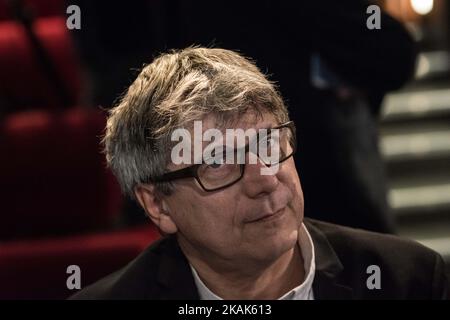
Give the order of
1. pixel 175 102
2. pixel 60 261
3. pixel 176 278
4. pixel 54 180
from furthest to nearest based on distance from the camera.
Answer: pixel 54 180, pixel 60 261, pixel 176 278, pixel 175 102

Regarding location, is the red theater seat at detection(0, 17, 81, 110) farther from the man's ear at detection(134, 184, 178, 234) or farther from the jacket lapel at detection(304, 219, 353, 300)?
the jacket lapel at detection(304, 219, 353, 300)

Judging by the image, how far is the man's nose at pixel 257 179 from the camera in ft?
2.93

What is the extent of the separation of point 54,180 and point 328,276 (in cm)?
54

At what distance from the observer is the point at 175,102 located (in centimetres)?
89

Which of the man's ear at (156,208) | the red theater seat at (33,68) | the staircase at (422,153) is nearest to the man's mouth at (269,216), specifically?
the man's ear at (156,208)

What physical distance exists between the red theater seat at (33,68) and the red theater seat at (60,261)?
0.98ft

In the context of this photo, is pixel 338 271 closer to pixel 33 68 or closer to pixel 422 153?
pixel 422 153

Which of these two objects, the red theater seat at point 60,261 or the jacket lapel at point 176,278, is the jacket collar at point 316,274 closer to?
the jacket lapel at point 176,278

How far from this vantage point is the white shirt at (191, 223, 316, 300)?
0.97m

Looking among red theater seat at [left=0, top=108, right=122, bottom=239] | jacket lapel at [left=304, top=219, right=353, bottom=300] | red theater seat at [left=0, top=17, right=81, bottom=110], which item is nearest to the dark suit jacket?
jacket lapel at [left=304, top=219, right=353, bottom=300]

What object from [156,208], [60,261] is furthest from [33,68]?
[156,208]

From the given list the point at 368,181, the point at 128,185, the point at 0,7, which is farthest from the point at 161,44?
the point at 0,7

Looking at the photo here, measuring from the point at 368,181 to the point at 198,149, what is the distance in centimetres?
30

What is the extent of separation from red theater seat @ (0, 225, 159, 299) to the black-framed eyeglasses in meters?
0.27
